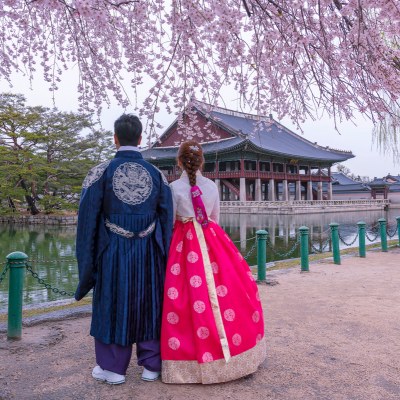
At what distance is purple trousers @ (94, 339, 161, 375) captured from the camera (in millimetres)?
2295

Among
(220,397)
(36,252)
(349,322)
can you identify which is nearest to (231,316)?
(220,397)

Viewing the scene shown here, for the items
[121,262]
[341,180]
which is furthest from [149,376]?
[341,180]

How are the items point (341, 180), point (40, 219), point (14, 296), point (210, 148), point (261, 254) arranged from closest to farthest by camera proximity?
point (14, 296) → point (261, 254) → point (40, 219) → point (210, 148) → point (341, 180)

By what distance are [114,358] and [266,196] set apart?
35966 millimetres

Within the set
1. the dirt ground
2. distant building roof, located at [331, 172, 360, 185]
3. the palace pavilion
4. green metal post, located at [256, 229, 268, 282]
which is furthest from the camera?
distant building roof, located at [331, 172, 360, 185]

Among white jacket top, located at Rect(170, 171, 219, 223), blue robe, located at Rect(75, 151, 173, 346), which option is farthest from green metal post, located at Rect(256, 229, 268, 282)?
blue robe, located at Rect(75, 151, 173, 346)

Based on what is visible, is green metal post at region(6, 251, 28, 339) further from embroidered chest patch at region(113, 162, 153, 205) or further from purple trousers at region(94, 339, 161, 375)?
embroidered chest patch at region(113, 162, 153, 205)

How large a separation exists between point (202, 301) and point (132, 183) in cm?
82

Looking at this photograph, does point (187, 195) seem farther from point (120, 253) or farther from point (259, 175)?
point (259, 175)

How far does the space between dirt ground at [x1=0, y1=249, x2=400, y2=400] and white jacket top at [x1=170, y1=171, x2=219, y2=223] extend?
1.05 m

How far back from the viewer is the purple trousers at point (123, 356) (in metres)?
2.29

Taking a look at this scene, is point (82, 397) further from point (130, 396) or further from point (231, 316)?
point (231, 316)

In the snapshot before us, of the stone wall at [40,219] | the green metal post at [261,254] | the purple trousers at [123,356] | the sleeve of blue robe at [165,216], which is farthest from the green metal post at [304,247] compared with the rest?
the stone wall at [40,219]

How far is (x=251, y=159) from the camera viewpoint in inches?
1144
